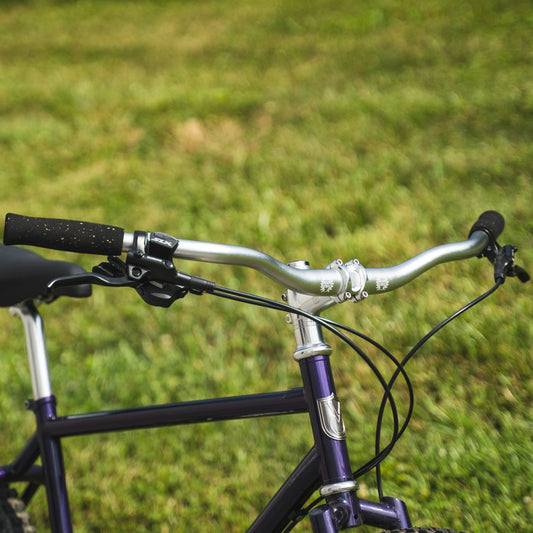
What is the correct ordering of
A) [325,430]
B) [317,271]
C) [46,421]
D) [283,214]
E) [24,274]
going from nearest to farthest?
[317,271] < [325,430] < [24,274] < [46,421] < [283,214]

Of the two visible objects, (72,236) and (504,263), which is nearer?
(72,236)

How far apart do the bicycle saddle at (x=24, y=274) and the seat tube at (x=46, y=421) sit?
181mm

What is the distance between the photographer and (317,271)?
1.27 m

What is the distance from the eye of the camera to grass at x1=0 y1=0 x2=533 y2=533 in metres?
2.79

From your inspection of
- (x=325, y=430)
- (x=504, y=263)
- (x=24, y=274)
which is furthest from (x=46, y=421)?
(x=504, y=263)

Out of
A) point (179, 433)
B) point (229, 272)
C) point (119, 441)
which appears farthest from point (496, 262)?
point (229, 272)

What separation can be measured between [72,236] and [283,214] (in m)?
3.35

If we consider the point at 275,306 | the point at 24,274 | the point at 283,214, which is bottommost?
the point at 275,306

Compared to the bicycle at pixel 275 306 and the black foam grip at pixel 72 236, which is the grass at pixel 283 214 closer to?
the bicycle at pixel 275 306

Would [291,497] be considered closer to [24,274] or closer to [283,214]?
[24,274]

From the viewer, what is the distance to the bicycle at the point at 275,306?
116 centimetres

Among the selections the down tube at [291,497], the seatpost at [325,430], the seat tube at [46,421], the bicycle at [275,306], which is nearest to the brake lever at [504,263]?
the bicycle at [275,306]

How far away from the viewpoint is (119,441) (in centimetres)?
325

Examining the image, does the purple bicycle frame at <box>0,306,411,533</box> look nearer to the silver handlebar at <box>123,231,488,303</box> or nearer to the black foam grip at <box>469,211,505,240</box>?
the silver handlebar at <box>123,231,488,303</box>
